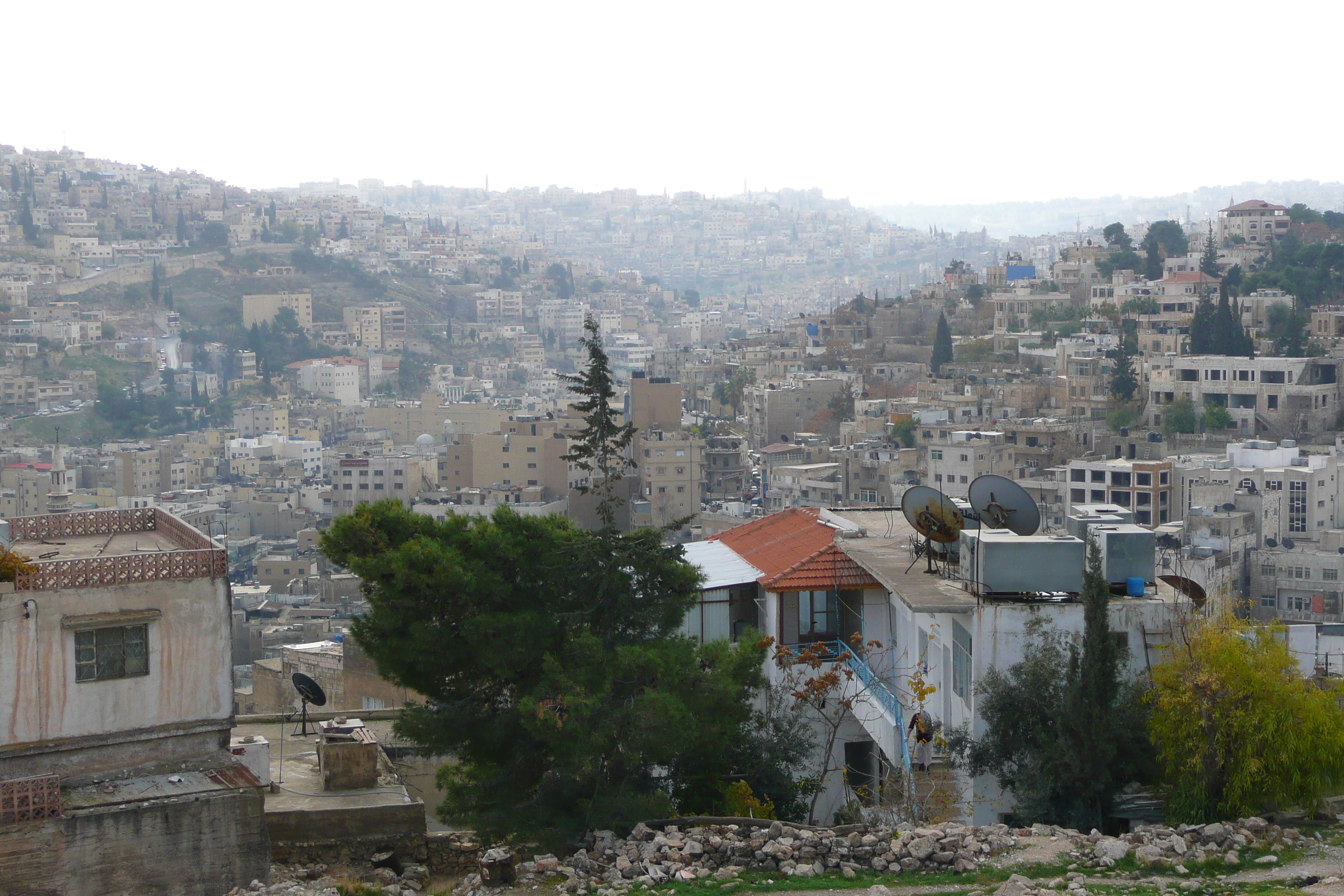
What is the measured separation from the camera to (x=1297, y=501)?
26.2m

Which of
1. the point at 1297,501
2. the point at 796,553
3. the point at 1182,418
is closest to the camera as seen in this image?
the point at 796,553

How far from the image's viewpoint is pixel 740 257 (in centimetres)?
16512

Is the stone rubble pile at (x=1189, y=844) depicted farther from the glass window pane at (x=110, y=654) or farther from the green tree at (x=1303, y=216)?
the green tree at (x=1303, y=216)

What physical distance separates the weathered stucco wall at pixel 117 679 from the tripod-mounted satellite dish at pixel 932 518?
3.15m

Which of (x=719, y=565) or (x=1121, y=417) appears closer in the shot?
(x=719, y=565)

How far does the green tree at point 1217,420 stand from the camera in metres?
33.0

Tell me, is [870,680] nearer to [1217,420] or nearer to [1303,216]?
[1217,420]

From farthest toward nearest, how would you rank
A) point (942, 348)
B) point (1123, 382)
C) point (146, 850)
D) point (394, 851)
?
point (942, 348)
point (1123, 382)
point (394, 851)
point (146, 850)

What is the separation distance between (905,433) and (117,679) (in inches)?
1211

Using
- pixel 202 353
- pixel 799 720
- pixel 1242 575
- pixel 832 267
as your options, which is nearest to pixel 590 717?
pixel 799 720

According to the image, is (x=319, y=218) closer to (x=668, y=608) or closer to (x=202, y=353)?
(x=202, y=353)

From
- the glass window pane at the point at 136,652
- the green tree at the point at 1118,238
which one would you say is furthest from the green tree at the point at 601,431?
the green tree at the point at 1118,238

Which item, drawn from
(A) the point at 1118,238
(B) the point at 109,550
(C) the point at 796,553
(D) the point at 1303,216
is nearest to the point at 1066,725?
(C) the point at 796,553

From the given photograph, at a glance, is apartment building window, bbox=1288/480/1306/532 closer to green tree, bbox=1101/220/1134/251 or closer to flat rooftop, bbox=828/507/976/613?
flat rooftop, bbox=828/507/976/613
